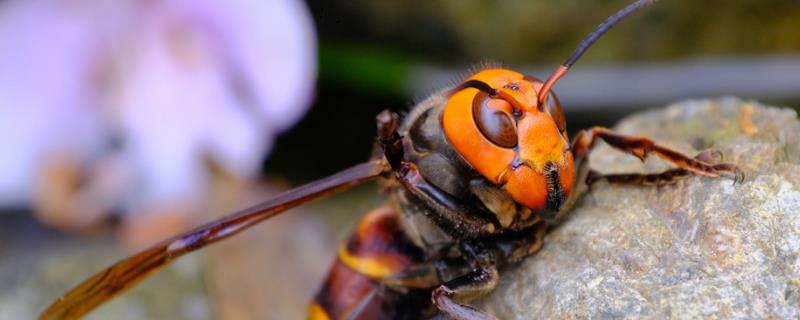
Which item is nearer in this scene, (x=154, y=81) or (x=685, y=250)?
(x=685, y=250)

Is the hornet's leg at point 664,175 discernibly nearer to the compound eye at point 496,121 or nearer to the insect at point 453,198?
the insect at point 453,198

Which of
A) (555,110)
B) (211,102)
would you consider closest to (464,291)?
(555,110)

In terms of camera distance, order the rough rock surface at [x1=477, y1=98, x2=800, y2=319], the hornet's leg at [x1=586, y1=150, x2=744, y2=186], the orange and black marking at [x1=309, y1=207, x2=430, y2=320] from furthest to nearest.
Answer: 1. the orange and black marking at [x1=309, y1=207, x2=430, y2=320]
2. the hornet's leg at [x1=586, y1=150, x2=744, y2=186]
3. the rough rock surface at [x1=477, y1=98, x2=800, y2=319]

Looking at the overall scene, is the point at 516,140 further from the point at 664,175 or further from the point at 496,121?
the point at 664,175

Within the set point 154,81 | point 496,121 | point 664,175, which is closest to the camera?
point 496,121

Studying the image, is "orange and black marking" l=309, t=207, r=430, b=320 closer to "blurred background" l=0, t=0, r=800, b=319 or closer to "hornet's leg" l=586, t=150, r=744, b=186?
"hornet's leg" l=586, t=150, r=744, b=186

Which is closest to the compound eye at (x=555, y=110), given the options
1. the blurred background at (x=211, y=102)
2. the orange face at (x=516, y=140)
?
the orange face at (x=516, y=140)

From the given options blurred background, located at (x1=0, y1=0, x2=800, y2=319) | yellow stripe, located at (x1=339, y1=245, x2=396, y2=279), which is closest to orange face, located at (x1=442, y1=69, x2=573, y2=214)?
yellow stripe, located at (x1=339, y1=245, x2=396, y2=279)
